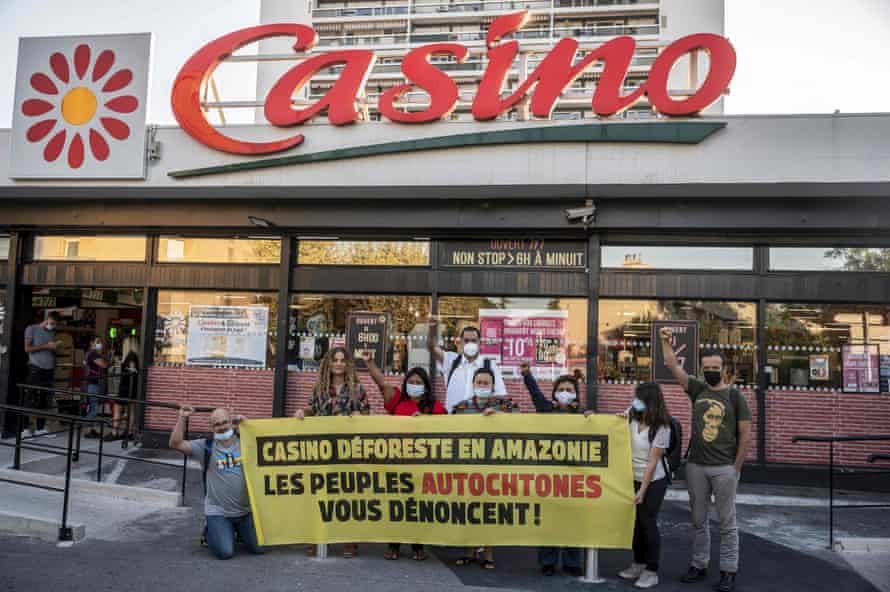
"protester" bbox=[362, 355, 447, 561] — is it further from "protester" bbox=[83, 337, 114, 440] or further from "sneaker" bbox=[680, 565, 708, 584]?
"protester" bbox=[83, 337, 114, 440]

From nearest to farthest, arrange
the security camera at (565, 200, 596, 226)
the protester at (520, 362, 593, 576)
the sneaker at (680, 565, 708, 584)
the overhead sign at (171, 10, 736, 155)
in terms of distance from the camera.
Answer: the sneaker at (680, 565, 708, 584), the protester at (520, 362, 593, 576), the overhead sign at (171, 10, 736, 155), the security camera at (565, 200, 596, 226)

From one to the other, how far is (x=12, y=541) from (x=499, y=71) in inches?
321

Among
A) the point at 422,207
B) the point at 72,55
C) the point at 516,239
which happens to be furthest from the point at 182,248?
the point at 516,239

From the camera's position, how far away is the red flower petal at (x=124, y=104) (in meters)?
10.7

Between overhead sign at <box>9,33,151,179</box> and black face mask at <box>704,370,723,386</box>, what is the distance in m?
8.98

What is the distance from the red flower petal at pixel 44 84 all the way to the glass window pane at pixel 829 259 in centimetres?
1138

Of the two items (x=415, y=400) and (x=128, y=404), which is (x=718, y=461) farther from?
(x=128, y=404)

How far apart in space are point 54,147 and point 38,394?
4.35 metres

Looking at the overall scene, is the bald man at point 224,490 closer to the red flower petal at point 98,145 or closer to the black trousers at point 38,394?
the red flower petal at point 98,145

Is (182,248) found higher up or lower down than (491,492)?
higher up

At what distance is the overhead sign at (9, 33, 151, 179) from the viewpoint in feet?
34.9

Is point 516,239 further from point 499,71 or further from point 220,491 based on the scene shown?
point 220,491

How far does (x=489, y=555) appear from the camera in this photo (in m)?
5.86

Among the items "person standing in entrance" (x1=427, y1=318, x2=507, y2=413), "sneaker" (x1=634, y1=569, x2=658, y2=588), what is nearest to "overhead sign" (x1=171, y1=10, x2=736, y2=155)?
"person standing in entrance" (x1=427, y1=318, x2=507, y2=413)
